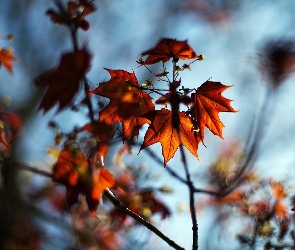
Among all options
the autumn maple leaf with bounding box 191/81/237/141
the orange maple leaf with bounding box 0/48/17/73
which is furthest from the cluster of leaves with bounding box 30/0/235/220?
the orange maple leaf with bounding box 0/48/17/73

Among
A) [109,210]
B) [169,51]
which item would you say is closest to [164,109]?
[169,51]

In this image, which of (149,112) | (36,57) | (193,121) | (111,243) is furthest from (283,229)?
(36,57)

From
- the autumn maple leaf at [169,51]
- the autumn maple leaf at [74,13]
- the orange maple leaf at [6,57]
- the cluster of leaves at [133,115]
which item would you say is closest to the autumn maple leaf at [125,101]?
the cluster of leaves at [133,115]

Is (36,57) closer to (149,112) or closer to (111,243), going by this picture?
(111,243)

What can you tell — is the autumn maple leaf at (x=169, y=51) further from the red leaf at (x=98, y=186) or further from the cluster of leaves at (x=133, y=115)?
the red leaf at (x=98, y=186)

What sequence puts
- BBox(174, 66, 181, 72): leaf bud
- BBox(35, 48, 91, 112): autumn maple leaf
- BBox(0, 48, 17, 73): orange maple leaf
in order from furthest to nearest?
1. BBox(0, 48, 17, 73): orange maple leaf
2. BBox(174, 66, 181, 72): leaf bud
3. BBox(35, 48, 91, 112): autumn maple leaf

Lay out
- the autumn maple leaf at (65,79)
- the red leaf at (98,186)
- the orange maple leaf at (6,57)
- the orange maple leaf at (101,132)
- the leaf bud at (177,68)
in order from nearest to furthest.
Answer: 1. the autumn maple leaf at (65,79)
2. the orange maple leaf at (101,132)
3. the red leaf at (98,186)
4. the leaf bud at (177,68)
5. the orange maple leaf at (6,57)

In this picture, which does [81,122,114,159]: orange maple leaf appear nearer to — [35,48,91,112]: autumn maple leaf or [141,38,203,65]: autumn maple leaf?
[35,48,91,112]: autumn maple leaf
